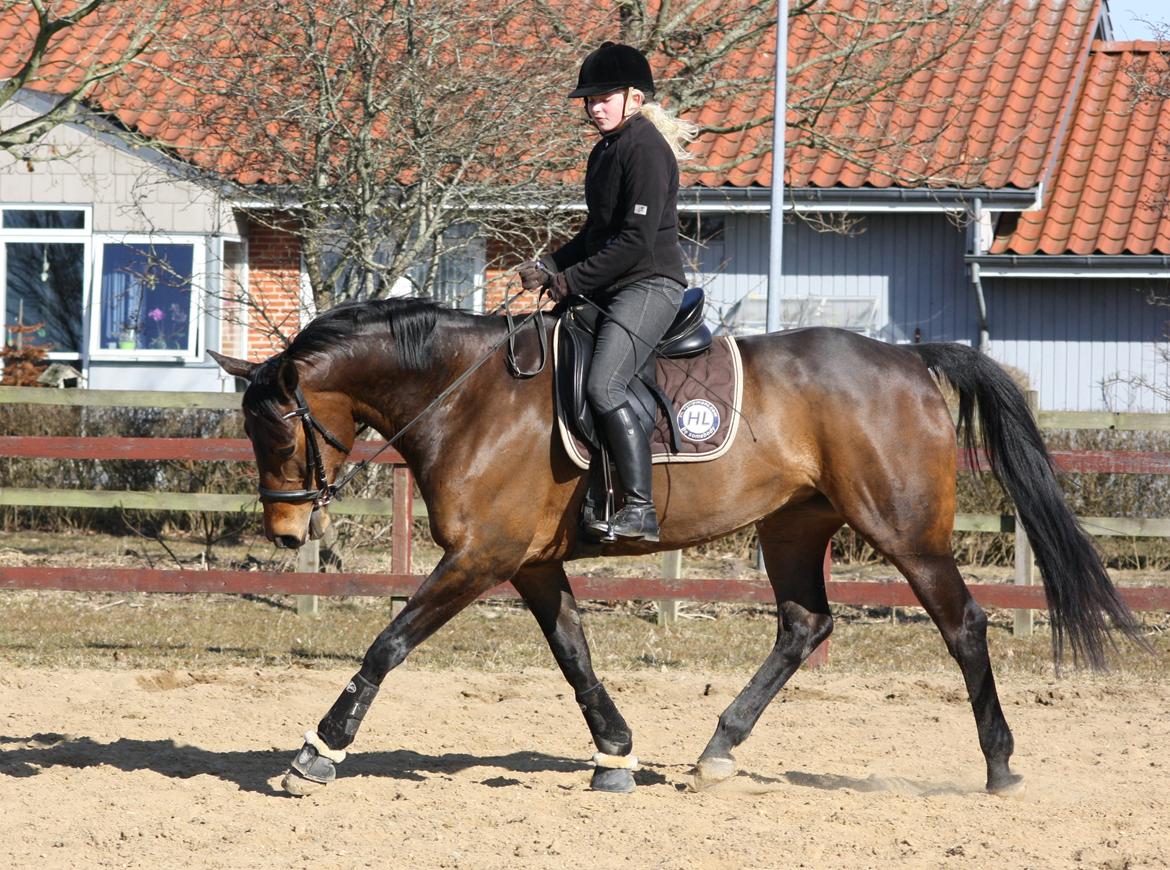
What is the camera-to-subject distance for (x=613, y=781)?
5742mm

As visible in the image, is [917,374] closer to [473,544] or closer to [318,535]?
[473,544]

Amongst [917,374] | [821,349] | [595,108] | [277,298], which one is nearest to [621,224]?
[595,108]

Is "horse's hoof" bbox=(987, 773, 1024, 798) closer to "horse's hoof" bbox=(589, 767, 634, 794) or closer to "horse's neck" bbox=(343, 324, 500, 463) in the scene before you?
"horse's hoof" bbox=(589, 767, 634, 794)

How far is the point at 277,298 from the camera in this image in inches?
606

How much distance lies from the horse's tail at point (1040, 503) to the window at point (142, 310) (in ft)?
37.7

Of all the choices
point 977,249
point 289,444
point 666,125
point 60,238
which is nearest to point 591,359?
point 666,125

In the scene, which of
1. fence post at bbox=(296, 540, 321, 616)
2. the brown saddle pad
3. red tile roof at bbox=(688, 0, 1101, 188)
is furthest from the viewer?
red tile roof at bbox=(688, 0, 1101, 188)

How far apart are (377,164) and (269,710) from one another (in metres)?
4.70

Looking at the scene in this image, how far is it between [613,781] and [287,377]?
213 centimetres

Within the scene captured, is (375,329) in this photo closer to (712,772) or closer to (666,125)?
(666,125)

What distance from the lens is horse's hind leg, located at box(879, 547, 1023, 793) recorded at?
574 cm

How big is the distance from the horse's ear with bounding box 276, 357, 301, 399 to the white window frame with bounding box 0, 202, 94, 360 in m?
11.7

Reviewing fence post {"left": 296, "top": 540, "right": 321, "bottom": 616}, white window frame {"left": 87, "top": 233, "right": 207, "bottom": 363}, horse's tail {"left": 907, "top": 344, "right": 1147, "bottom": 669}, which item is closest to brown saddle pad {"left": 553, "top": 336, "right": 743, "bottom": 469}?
horse's tail {"left": 907, "top": 344, "right": 1147, "bottom": 669}

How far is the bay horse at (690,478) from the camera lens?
543 centimetres
